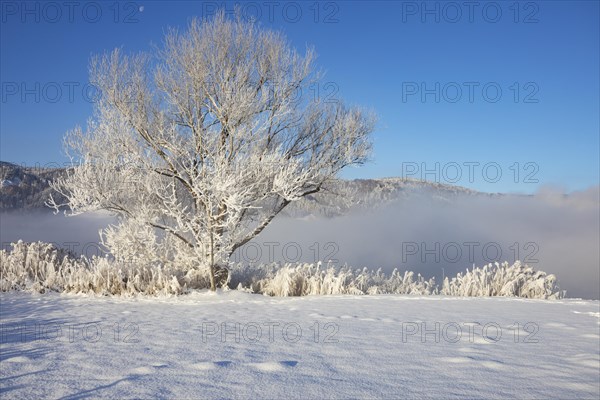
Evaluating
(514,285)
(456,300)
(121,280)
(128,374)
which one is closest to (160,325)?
(128,374)

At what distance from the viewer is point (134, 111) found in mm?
9297

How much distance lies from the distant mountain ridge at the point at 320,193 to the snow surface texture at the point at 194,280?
2.95m

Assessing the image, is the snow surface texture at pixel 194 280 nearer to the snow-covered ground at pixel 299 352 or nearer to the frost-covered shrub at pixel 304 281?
the frost-covered shrub at pixel 304 281

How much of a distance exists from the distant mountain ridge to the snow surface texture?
116 inches

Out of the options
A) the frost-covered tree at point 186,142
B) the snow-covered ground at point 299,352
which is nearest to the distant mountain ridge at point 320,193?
the frost-covered tree at point 186,142

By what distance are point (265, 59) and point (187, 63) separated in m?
1.85

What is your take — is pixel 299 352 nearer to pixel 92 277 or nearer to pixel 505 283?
pixel 92 277

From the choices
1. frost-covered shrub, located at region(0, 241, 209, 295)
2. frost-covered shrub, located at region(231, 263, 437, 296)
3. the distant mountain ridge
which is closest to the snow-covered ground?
frost-covered shrub, located at region(0, 241, 209, 295)

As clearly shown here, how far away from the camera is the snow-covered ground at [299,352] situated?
2.29m

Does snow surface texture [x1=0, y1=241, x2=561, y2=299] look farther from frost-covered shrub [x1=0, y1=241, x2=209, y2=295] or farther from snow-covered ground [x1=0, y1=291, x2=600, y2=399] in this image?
snow-covered ground [x1=0, y1=291, x2=600, y2=399]

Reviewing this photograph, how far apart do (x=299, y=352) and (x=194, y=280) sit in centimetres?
596

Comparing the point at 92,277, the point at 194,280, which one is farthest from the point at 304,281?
the point at 92,277

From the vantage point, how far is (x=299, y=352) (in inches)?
123

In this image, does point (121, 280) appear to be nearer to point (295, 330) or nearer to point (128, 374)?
point (295, 330)
